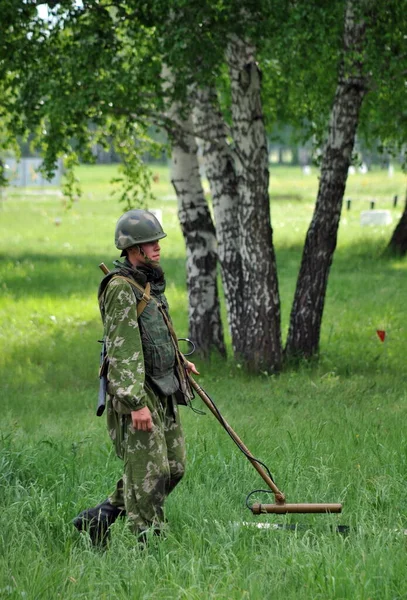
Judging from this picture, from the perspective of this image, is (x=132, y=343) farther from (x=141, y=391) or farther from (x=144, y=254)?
(x=144, y=254)

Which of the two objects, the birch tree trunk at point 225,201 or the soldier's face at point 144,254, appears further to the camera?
the birch tree trunk at point 225,201

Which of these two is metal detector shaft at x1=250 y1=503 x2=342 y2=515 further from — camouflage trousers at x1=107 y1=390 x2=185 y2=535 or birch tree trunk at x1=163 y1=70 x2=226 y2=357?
birch tree trunk at x1=163 y1=70 x2=226 y2=357

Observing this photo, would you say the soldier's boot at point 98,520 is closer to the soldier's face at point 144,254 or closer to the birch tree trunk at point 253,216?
the soldier's face at point 144,254

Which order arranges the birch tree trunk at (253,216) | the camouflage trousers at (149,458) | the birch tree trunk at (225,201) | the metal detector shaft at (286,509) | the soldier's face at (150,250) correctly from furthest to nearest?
the birch tree trunk at (225,201)
the birch tree trunk at (253,216)
the metal detector shaft at (286,509)
the soldier's face at (150,250)
the camouflage trousers at (149,458)

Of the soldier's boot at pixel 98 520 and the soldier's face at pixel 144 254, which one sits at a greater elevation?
the soldier's face at pixel 144 254

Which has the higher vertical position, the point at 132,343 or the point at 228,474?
the point at 132,343

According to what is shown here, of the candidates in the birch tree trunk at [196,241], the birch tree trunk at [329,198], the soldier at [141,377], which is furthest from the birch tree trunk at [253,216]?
the soldier at [141,377]

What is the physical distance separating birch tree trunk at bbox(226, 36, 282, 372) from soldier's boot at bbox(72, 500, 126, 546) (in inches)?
265

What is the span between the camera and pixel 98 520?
6.29 m

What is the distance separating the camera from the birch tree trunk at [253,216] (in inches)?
494

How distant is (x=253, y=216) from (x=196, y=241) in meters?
1.63

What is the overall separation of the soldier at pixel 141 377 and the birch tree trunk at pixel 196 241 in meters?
7.87

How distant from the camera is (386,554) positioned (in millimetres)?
5539

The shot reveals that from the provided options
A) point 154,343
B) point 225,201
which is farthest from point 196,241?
point 154,343
